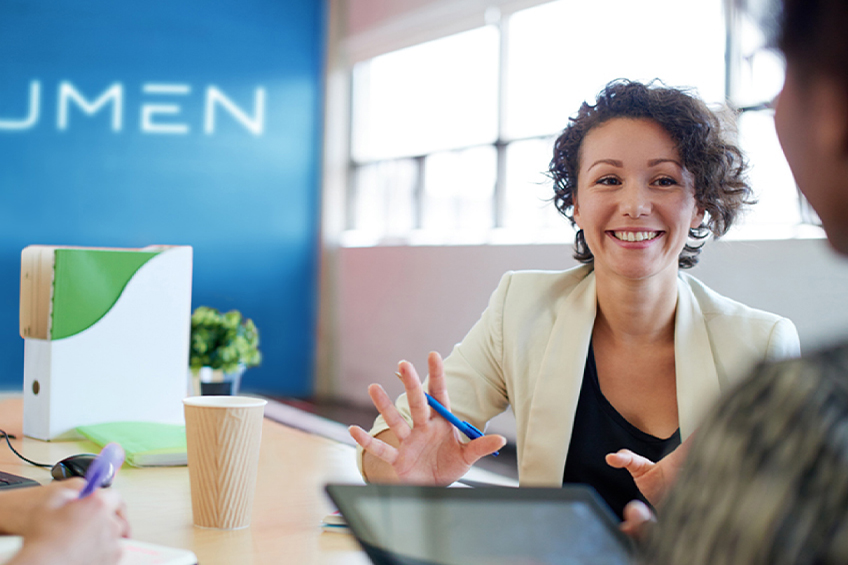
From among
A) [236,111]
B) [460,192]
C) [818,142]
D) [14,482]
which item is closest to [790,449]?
[818,142]

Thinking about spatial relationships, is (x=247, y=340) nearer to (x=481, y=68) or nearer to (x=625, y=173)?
(x=625, y=173)

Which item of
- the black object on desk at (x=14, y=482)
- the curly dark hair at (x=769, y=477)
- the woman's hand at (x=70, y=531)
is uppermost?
the curly dark hair at (x=769, y=477)

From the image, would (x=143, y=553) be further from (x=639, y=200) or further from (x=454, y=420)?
(x=639, y=200)

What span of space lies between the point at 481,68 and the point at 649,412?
3.51 meters

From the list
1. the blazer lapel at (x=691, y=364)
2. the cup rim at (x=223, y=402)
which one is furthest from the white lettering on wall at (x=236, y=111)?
the cup rim at (x=223, y=402)

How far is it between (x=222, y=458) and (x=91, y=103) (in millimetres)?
4542

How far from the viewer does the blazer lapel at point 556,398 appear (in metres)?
1.33

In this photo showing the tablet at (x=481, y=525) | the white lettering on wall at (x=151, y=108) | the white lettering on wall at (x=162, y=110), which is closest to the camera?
the tablet at (x=481, y=525)

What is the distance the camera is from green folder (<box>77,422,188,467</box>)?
1184mm

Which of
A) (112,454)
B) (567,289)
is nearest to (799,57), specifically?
(112,454)

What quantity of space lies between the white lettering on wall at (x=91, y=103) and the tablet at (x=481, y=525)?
4857 mm

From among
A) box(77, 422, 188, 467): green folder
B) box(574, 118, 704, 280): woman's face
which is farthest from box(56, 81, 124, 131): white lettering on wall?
box(574, 118, 704, 280): woman's face

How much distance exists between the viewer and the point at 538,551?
46cm

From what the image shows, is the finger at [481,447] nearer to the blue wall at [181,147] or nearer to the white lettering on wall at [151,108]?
the blue wall at [181,147]
